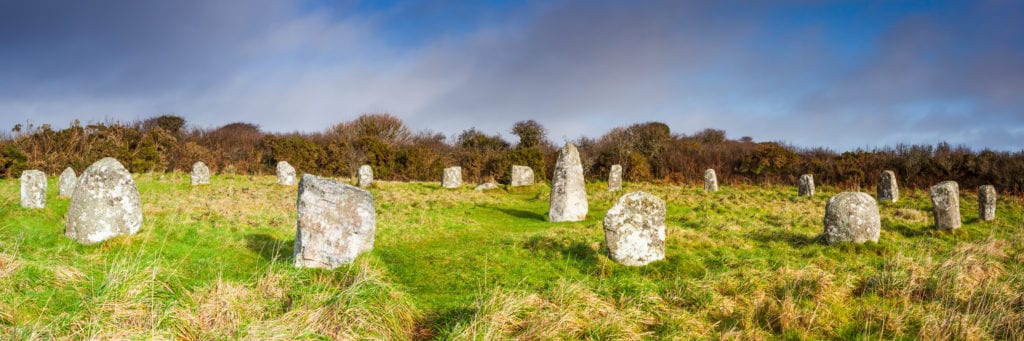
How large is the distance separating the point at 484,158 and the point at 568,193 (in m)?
18.8

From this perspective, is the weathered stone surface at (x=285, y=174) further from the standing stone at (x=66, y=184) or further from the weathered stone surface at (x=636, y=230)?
the weathered stone surface at (x=636, y=230)

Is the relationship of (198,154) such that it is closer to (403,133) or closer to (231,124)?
(403,133)

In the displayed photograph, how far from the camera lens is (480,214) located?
16.1 metres

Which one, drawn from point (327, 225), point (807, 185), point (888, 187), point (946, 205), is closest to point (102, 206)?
point (327, 225)

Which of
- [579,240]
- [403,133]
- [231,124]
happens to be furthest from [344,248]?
[231,124]

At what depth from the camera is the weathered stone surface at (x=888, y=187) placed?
64.5 feet

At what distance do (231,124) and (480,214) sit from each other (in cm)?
4719

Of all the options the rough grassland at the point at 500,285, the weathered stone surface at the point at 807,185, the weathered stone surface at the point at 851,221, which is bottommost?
the rough grassland at the point at 500,285

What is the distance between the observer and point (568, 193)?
48.8 feet

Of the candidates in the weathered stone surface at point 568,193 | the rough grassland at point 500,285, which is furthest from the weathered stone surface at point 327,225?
the weathered stone surface at point 568,193

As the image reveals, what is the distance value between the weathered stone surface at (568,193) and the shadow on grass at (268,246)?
7089mm

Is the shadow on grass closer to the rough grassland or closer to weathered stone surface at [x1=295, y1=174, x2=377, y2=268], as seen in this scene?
the rough grassland

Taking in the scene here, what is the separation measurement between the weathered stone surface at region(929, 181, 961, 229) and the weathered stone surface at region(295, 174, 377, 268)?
1333 cm

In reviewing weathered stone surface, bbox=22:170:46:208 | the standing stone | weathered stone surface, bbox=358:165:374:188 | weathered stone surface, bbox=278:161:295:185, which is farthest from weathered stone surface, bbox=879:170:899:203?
the standing stone
